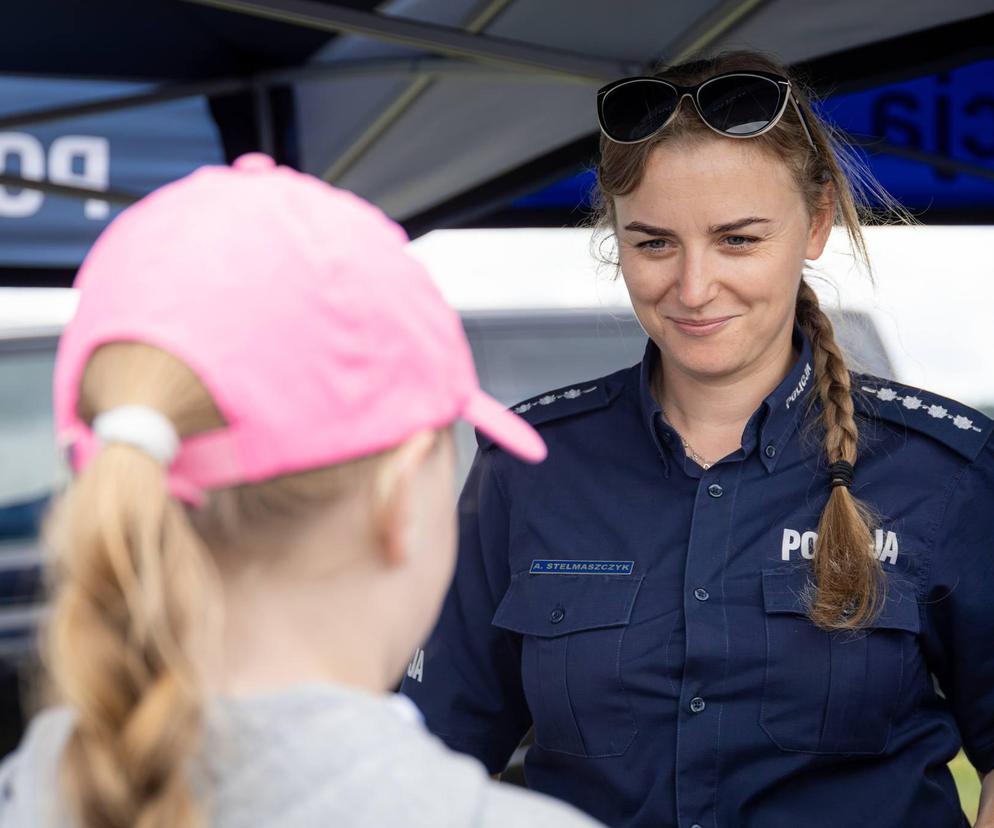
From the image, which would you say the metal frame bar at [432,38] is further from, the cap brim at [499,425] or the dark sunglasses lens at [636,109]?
the cap brim at [499,425]

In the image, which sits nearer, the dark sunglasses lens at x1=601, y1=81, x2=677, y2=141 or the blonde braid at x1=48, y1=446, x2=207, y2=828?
the blonde braid at x1=48, y1=446, x2=207, y2=828

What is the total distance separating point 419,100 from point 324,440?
2311 mm

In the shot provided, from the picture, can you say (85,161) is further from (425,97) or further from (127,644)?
(127,644)

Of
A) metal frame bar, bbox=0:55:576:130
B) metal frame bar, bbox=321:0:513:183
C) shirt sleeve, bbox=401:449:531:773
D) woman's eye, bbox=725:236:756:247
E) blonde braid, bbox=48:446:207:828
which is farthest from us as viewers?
metal frame bar, bbox=0:55:576:130

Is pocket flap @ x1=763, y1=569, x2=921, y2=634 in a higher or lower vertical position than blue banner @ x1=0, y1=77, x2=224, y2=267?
lower

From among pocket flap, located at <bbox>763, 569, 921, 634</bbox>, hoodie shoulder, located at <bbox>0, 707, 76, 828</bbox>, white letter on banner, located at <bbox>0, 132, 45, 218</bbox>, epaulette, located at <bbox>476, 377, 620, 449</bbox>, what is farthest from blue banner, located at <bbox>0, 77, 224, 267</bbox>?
hoodie shoulder, located at <bbox>0, 707, 76, 828</bbox>

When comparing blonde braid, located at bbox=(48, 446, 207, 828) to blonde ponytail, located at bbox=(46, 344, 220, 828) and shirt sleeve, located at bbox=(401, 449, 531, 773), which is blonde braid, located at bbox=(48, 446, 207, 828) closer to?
blonde ponytail, located at bbox=(46, 344, 220, 828)

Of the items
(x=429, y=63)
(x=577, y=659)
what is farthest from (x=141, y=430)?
(x=429, y=63)

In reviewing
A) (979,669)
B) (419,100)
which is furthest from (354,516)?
(419,100)

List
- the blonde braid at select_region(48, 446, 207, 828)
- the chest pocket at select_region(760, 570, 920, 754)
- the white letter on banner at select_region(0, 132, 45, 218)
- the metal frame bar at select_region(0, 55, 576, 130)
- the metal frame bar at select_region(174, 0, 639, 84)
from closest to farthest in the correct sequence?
the blonde braid at select_region(48, 446, 207, 828) → the chest pocket at select_region(760, 570, 920, 754) → the metal frame bar at select_region(174, 0, 639, 84) → the metal frame bar at select_region(0, 55, 576, 130) → the white letter on banner at select_region(0, 132, 45, 218)

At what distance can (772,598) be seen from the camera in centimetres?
145

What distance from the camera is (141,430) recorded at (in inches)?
26.5

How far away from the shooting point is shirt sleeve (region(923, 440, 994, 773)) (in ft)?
4.77

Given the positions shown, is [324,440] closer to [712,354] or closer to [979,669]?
[712,354]
